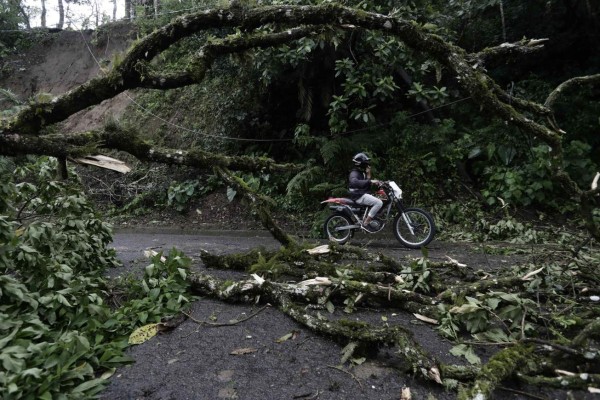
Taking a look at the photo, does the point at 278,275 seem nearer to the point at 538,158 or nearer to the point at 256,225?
the point at 256,225

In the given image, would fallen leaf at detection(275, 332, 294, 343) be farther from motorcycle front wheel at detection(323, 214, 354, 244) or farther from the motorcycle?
motorcycle front wheel at detection(323, 214, 354, 244)

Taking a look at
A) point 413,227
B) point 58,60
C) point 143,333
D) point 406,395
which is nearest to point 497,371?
point 406,395

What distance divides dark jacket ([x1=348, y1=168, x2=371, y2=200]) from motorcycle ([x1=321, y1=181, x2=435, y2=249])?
21cm

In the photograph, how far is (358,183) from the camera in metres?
8.27

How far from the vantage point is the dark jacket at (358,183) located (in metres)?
8.23

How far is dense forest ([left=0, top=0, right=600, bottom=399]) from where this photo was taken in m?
3.06

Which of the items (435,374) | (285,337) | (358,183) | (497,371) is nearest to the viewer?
(497,371)

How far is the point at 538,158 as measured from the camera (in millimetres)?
8750

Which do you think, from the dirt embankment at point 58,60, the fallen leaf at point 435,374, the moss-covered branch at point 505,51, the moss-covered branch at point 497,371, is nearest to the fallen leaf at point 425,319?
the moss-covered branch at point 497,371

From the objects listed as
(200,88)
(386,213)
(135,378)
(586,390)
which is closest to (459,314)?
(586,390)

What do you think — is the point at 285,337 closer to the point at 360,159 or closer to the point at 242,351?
the point at 242,351

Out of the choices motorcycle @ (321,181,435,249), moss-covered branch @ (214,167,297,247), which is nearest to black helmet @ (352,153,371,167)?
motorcycle @ (321,181,435,249)

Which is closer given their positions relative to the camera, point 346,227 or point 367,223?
point 367,223

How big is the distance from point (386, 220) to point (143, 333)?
5843 mm
